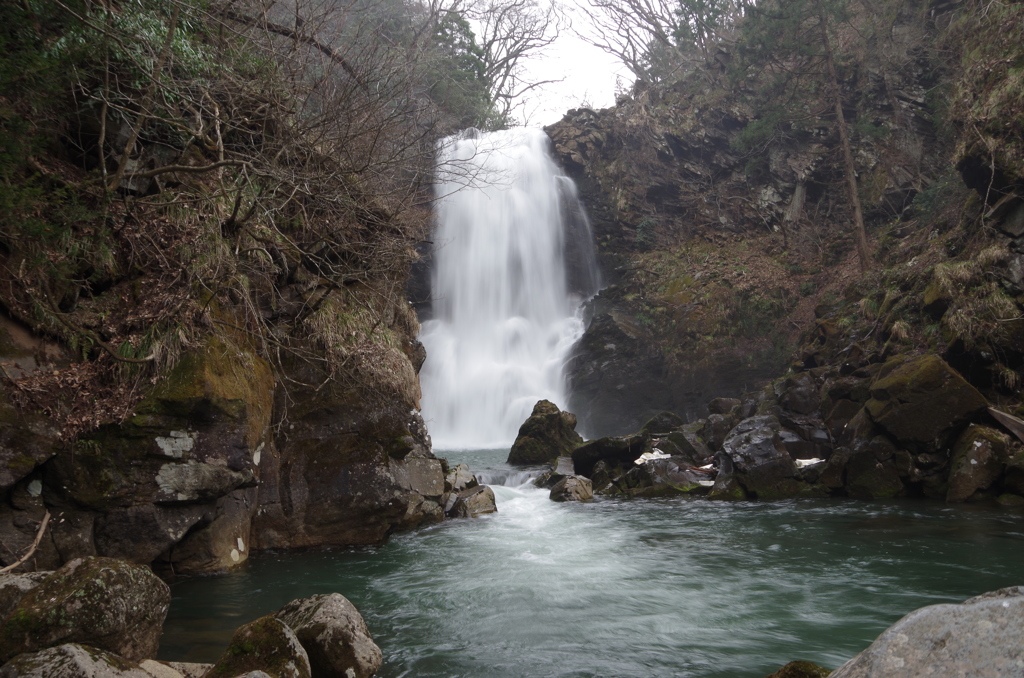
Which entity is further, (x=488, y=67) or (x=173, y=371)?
(x=488, y=67)

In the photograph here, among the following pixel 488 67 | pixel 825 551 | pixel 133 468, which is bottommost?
pixel 825 551

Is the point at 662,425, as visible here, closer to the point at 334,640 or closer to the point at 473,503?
the point at 473,503

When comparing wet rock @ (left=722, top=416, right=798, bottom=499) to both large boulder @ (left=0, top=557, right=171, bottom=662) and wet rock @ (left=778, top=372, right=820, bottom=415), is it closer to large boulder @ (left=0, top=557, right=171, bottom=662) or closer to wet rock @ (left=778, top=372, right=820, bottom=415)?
wet rock @ (left=778, top=372, right=820, bottom=415)

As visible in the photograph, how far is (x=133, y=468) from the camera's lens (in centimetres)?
527

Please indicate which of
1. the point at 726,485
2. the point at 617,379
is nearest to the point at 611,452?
the point at 726,485

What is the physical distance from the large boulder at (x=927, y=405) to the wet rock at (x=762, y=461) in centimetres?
165

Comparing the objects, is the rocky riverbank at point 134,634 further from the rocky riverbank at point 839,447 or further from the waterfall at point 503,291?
the waterfall at point 503,291

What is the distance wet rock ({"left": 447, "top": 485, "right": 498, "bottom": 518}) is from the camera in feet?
30.8

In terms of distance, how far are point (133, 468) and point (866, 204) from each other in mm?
19865

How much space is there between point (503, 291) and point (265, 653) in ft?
62.6

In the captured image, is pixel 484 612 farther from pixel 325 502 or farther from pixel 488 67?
pixel 488 67

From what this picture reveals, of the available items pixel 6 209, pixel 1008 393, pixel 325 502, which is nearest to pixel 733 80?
pixel 1008 393

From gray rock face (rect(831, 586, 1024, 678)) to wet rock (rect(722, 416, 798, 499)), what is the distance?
8912 mm

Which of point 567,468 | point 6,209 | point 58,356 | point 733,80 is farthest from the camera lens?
point 733,80
